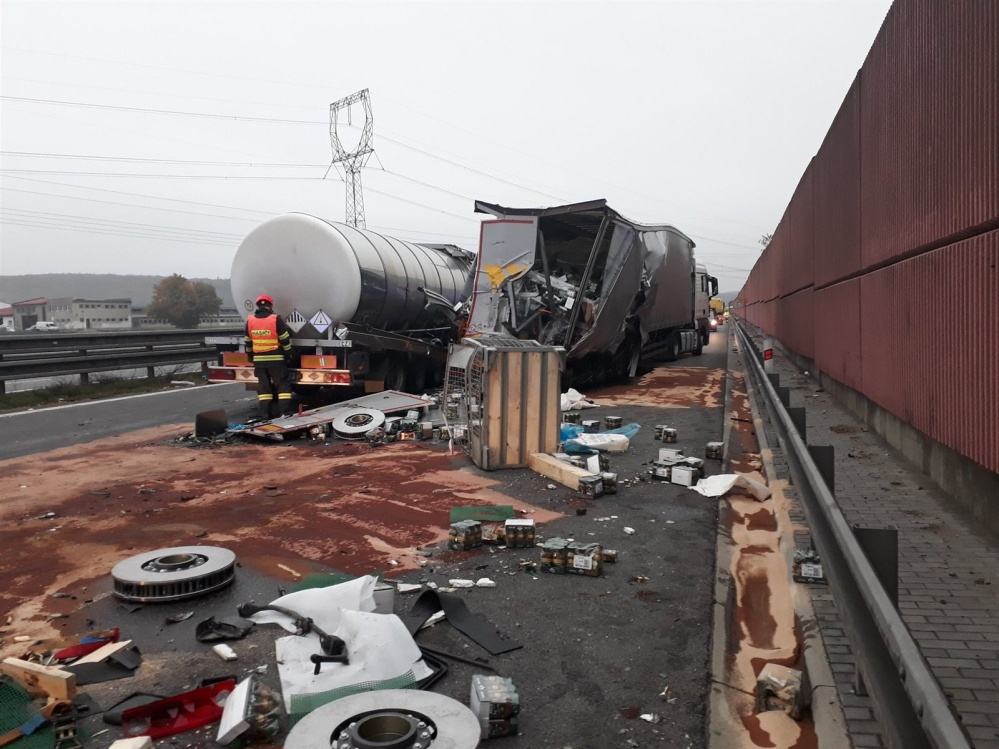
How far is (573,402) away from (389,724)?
30.2ft

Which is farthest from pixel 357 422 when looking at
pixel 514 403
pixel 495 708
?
pixel 495 708

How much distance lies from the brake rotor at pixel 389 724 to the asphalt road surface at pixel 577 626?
0.30 m

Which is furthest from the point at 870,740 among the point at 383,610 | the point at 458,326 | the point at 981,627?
the point at 458,326

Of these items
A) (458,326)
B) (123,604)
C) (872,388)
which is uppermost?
(458,326)

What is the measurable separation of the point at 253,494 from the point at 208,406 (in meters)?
6.83

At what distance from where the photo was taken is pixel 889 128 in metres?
8.20

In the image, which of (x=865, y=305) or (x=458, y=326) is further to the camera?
(x=458, y=326)

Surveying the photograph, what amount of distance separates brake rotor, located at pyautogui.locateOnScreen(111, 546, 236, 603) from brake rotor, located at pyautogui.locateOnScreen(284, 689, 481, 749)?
1.89 m

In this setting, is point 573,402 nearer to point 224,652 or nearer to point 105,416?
point 105,416

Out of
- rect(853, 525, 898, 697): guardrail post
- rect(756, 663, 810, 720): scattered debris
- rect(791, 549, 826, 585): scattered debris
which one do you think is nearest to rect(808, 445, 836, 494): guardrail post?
rect(791, 549, 826, 585): scattered debris

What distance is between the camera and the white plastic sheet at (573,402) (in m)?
11.6

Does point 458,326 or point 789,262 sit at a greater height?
point 789,262

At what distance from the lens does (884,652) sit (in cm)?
223

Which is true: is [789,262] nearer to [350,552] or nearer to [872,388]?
[872,388]
